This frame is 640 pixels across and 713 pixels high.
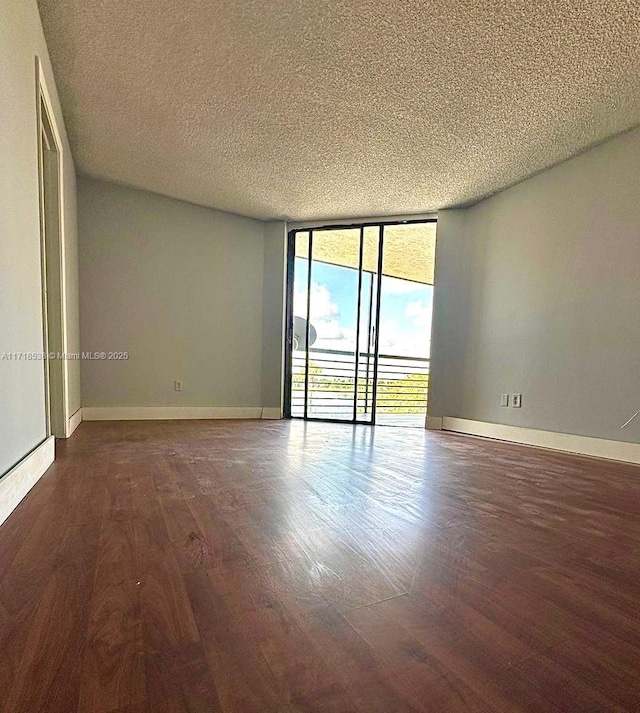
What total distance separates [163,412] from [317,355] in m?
1.89

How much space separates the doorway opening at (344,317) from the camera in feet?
14.9

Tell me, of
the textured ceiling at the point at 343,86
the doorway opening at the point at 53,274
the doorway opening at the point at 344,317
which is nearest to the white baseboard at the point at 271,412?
the doorway opening at the point at 344,317

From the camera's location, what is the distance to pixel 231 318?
4.57 m

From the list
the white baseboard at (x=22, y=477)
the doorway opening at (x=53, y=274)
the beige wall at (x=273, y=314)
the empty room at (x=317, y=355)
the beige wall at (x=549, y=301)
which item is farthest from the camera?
the beige wall at (x=273, y=314)

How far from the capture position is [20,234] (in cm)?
174

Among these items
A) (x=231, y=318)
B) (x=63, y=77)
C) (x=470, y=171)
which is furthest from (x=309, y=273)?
(x=63, y=77)

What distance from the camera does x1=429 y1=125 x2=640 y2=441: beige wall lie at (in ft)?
9.14

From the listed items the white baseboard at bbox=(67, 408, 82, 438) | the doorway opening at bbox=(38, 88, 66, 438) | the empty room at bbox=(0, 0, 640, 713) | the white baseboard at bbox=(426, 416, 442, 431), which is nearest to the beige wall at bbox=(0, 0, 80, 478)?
the empty room at bbox=(0, 0, 640, 713)

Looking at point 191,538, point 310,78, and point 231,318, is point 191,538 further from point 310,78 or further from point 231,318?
point 231,318

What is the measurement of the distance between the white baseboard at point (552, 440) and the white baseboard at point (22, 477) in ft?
11.6

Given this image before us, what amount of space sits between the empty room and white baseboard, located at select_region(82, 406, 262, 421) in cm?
3

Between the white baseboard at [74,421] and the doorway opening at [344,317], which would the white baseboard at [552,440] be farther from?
the white baseboard at [74,421]

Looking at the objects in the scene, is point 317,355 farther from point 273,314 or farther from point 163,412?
point 163,412

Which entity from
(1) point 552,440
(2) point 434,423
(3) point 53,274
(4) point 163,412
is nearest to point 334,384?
(2) point 434,423
